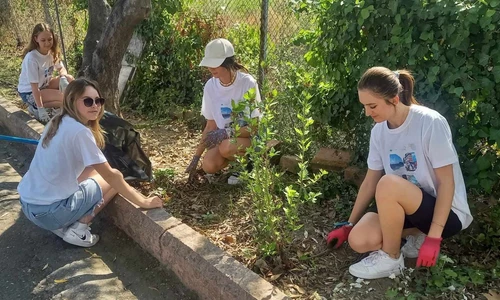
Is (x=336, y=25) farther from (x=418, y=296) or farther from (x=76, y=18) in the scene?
(x=76, y=18)

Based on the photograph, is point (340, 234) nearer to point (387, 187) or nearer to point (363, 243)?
point (363, 243)

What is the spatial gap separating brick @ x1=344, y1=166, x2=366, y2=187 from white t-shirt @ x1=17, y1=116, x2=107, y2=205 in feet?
5.55

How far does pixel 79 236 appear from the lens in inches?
133

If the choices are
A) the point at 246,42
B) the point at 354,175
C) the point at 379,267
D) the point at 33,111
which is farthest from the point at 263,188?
the point at 33,111

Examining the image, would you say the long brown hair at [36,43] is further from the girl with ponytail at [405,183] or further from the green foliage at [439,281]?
the green foliage at [439,281]

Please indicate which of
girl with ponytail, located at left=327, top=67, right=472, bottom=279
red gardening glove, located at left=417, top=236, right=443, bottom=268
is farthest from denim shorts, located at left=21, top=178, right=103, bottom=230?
red gardening glove, located at left=417, top=236, right=443, bottom=268

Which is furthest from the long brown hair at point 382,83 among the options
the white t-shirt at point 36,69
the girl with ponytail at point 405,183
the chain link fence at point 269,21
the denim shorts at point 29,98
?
the denim shorts at point 29,98

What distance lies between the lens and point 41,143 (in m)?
3.31

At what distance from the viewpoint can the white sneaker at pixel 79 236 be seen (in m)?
3.36

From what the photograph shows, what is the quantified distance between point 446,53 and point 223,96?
1.75 metres

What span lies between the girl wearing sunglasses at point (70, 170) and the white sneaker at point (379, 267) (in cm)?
141

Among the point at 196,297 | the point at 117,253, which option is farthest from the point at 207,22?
the point at 196,297

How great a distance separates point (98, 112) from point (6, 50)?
6965 mm

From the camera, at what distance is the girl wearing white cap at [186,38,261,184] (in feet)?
12.2
